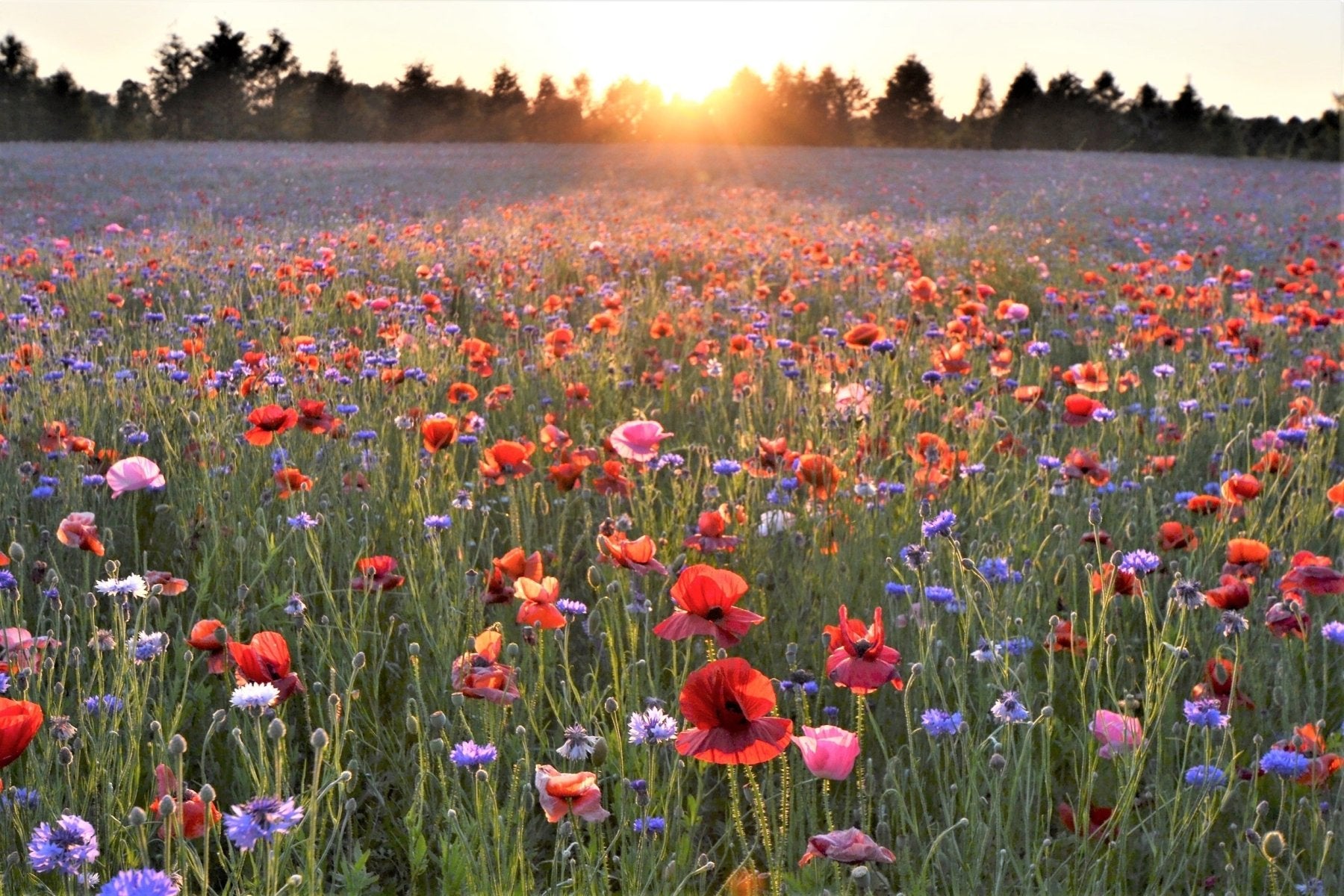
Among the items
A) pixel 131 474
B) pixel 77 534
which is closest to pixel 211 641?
pixel 77 534

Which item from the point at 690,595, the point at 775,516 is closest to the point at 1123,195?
the point at 775,516

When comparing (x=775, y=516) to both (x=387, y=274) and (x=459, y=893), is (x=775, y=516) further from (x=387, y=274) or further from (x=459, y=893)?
(x=387, y=274)

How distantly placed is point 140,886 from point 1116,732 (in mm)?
1342

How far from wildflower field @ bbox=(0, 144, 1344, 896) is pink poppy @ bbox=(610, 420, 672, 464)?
0.09 feet

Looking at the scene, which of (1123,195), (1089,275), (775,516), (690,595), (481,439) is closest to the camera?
(690,595)

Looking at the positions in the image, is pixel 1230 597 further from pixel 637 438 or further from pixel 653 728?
pixel 637 438

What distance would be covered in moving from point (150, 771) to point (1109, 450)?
290cm

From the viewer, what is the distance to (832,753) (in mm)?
1359

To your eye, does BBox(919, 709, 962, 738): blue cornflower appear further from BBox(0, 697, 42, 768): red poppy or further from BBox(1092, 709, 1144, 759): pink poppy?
BBox(0, 697, 42, 768): red poppy

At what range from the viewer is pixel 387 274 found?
634 cm

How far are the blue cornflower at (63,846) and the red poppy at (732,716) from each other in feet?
2.18

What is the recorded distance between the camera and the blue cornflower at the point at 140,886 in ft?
3.20

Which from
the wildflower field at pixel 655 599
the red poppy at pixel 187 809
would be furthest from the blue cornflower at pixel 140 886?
the red poppy at pixel 187 809

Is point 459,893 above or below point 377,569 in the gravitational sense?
below
